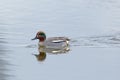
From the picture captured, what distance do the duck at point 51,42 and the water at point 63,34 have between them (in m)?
0.24

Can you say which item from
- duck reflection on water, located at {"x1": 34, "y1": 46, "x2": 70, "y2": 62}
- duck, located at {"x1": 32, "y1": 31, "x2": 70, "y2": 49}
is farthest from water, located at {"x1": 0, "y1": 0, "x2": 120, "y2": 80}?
duck, located at {"x1": 32, "y1": 31, "x2": 70, "y2": 49}

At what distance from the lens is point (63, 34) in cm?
2000

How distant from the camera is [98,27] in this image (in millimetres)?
20969

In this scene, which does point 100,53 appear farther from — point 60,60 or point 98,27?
point 98,27

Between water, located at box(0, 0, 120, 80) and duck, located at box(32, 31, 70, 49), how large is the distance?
0.24 meters

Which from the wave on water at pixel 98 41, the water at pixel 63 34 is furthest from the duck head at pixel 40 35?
the wave on water at pixel 98 41

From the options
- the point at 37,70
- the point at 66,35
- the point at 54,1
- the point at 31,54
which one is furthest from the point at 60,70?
the point at 54,1

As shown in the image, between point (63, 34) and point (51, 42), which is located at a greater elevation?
point (63, 34)

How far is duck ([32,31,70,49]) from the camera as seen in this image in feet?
61.9

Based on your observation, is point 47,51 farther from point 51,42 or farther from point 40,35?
point 40,35

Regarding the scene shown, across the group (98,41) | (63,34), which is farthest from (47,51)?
(98,41)

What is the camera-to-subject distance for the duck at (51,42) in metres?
18.9

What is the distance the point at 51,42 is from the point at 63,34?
93 centimetres

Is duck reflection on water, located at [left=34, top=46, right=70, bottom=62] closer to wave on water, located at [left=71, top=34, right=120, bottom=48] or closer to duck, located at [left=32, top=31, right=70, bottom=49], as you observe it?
duck, located at [left=32, top=31, right=70, bottom=49]
